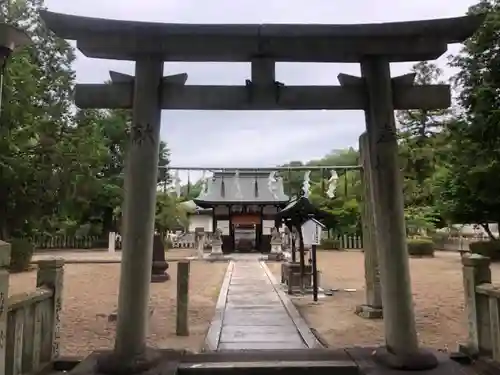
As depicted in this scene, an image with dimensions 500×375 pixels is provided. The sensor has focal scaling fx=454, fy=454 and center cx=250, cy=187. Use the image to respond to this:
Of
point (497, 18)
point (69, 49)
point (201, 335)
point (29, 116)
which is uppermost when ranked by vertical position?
point (69, 49)

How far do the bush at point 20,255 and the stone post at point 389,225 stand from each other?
676 inches

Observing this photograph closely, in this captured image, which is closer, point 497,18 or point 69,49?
point 497,18

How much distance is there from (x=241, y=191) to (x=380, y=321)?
27.2 m

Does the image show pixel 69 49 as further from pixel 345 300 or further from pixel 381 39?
pixel 381 39

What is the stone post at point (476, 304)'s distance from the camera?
491 cm

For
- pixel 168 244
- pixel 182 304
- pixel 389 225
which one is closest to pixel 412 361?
pixel 389 225

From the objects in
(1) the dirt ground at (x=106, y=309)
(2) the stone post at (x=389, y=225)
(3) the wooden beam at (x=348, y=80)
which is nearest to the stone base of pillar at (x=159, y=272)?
(1) the dirt ground at (x=106, y=309)

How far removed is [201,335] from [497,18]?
15.2 m

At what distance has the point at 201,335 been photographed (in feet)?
24.9

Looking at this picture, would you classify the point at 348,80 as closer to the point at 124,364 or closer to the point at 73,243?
the point at 124,364

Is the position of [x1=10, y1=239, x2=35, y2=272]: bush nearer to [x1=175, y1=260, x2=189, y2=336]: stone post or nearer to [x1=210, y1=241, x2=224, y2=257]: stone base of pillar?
[x1=210, y1=241, x2=224, y2=257]: stone base of pillar

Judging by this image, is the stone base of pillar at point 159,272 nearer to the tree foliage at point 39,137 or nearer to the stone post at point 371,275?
the tree foliage at point 39,137

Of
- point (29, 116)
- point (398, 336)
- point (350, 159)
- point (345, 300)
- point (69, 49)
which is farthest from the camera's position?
point (350, 159)

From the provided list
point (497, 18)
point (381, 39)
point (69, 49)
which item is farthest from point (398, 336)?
point (69, 49)
